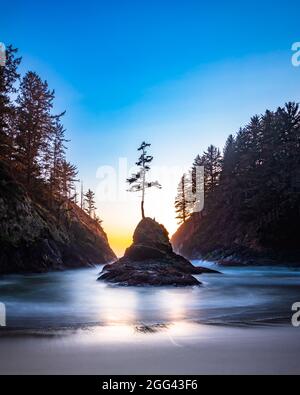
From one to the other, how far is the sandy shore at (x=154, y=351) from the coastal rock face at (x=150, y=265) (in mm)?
13554

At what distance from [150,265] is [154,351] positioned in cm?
1996

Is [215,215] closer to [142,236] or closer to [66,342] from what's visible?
[142,236]

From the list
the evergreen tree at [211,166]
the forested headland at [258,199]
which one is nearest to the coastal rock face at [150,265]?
the forested headland at [258,199]

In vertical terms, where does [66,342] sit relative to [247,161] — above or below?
below

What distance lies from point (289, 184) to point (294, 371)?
38.9m

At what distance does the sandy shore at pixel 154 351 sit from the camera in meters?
5.31

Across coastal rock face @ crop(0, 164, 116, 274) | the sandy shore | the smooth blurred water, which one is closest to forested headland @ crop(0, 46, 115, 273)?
coastal rock face @ crop(0, 164, 116, 274)

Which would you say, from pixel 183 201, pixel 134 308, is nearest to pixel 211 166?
pixel 183 201

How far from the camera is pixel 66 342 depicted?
23.0 ft

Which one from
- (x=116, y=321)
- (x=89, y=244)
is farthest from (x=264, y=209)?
(x=116, y=321)

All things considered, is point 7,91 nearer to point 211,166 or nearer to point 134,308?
point 134,308

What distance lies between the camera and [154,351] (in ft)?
20.7

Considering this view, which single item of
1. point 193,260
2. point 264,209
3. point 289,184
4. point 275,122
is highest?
point 275,122

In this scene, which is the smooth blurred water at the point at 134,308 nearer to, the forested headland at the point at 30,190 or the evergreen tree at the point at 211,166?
the forested headland at the point at 30,190
